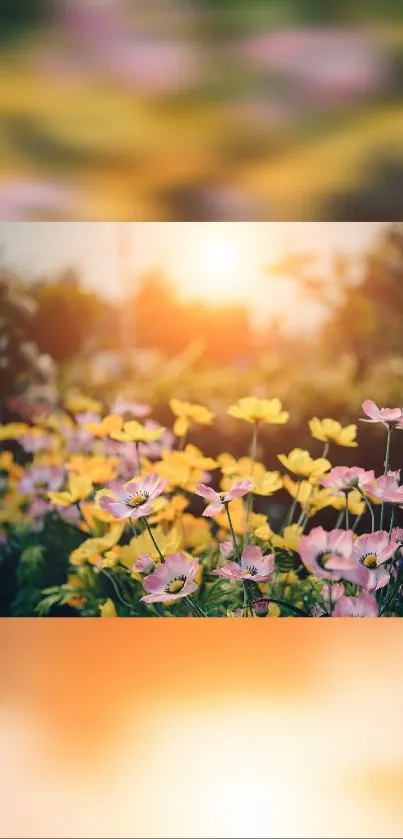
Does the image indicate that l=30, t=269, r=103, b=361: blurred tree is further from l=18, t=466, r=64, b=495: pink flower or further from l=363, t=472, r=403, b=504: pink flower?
l=363, t=472, r=403, b=504: pink flower

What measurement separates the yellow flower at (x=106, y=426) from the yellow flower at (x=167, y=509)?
5.8 inches

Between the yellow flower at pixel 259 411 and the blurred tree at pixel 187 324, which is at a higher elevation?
the blurred tree at pixel 187 324

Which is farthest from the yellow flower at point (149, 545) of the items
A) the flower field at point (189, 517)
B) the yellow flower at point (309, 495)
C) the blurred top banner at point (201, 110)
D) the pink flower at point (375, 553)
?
the blurred top banner at point (201, 110)

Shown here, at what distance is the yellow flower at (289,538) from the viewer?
4.76 feet

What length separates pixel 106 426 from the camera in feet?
Result: 4.83

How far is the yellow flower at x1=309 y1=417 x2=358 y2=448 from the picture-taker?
1.46 m

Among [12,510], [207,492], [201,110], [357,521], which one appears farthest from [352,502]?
[201,110]

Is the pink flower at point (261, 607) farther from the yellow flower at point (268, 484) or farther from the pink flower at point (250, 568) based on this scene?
the yellow flower at point (268, 484)

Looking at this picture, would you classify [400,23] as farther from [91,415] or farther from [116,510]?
[116,510]

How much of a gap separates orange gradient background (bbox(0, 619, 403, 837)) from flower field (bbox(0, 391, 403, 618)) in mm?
50

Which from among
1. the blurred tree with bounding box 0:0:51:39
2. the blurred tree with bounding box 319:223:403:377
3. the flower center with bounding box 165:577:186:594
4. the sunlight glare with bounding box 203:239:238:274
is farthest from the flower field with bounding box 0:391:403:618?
the blurred tree with bounding box 0:0:51:39

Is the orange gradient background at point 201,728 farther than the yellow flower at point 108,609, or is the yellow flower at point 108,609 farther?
the yellow flower at point 108,609

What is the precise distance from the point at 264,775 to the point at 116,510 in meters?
0.61

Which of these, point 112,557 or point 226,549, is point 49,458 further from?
point 226,549
